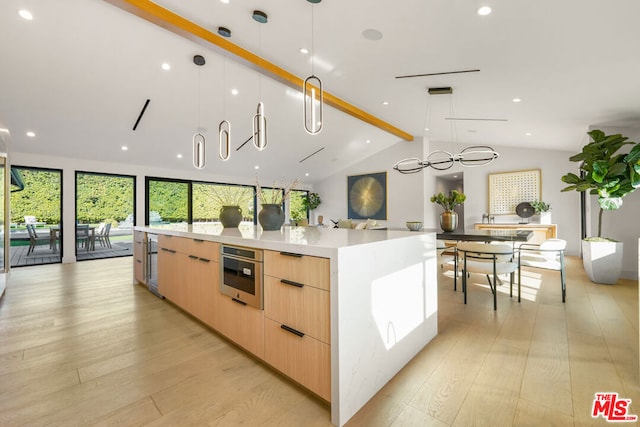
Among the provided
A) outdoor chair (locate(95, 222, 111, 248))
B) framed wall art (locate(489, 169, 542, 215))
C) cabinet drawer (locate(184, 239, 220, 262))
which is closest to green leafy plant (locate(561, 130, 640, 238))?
framed wall art (locate(489, 169, 542, 215))

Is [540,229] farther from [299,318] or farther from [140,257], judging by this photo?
[140,257]

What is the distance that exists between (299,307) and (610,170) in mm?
4451

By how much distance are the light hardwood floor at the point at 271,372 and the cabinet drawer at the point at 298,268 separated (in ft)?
2.11

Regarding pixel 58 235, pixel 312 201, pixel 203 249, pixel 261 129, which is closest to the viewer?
pixel 203 249

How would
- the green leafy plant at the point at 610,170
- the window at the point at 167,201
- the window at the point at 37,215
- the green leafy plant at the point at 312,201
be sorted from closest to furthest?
the green leafy plant at the point at 610,170 → the window at the point at 37,215 → the window at the point at 167,201 → the green leafy plant at the point at 312,201

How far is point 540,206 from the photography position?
252 inches

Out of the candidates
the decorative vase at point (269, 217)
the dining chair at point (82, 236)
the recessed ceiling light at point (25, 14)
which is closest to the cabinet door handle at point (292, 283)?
the decorative vase at point (269, 217)

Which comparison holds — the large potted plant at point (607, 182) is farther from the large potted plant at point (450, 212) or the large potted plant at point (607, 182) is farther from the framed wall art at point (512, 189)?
the framed wall art at point (512, 189)

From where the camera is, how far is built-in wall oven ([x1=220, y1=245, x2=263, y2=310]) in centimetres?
169

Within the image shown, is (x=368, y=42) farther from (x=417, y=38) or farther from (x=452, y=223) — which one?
(x=452, y=223)

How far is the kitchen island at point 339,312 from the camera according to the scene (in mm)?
1285

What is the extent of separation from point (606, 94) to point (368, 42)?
2.93 m

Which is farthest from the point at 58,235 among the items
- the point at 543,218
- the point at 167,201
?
the point at 543,218

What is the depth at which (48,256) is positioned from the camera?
19.8 ft
